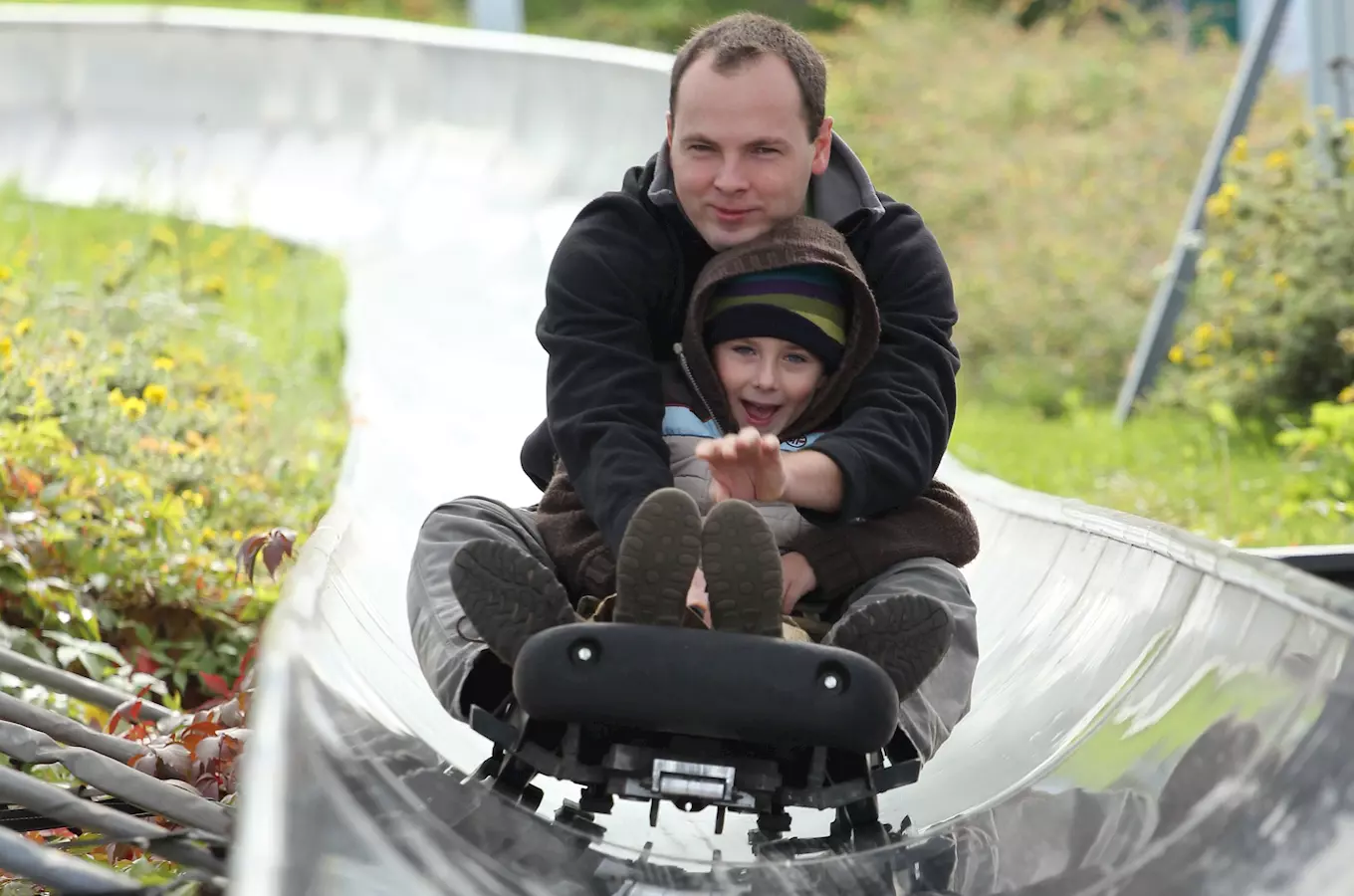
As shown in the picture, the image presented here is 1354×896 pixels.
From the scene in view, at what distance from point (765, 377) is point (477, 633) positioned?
21.9 inches

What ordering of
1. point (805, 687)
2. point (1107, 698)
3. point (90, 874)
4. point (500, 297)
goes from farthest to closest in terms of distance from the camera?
point (500, 297) < point (1107, 698) < point (805, 687) < point (90, 874)

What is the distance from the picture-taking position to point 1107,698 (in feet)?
9.28

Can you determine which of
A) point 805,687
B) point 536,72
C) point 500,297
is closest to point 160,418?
point 500,297

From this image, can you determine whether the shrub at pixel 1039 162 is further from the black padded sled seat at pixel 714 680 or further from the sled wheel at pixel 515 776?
the black padded sled seat at pixel 714 680

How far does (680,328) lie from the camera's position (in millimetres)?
2846

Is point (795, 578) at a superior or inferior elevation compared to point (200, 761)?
superior

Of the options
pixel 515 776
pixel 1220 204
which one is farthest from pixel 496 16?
pixel 515 776

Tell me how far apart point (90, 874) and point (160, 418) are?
142 inches

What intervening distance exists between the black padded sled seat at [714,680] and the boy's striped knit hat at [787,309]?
568 mm

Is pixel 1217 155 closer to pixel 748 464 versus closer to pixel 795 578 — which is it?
pixel 795 578

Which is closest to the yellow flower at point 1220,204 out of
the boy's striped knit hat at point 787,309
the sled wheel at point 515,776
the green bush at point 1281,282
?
the green bush at point 1281,282

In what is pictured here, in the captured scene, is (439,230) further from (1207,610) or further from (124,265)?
(1207,610)

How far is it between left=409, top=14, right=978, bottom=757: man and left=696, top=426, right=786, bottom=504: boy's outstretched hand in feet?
0.06

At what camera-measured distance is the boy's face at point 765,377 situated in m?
2.69
